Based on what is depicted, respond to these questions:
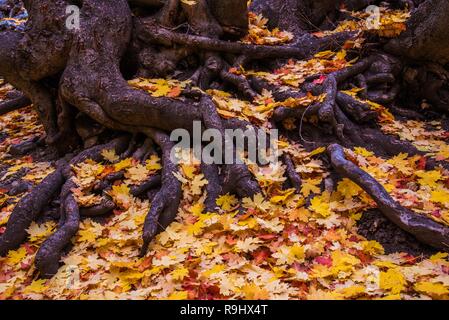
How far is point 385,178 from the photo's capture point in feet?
12.0

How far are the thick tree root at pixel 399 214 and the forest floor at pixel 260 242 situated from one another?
112mm

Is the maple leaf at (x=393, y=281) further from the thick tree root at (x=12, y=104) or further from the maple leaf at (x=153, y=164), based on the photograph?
the thick tree root at (x=12, y=104)

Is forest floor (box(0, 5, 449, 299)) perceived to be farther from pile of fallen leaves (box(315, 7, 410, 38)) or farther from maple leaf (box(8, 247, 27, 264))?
pile of fallen leaves (box(315, 7, 410, 38))

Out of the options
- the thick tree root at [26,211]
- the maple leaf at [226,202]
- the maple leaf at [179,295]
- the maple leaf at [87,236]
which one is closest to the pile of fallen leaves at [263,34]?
the maple leaf at [226,202]

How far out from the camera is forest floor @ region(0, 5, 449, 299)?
2.63 meters

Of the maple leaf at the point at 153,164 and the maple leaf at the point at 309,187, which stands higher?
the maple leaf at the point at 153,164

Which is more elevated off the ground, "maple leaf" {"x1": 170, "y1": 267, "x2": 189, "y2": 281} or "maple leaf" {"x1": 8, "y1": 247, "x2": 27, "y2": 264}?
"maple leaf" {"x1": 170, "y1": 267, "x2": 189, "y2": 281}

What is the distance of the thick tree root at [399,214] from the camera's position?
2.84 m

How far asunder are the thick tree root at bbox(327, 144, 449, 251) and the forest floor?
11 centimetres

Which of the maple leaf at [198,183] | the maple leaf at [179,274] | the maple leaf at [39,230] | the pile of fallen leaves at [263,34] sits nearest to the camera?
the maple leaf at [179,274]

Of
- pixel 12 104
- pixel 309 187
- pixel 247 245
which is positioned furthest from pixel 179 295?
pixel 12 104

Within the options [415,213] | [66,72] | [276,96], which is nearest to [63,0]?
[66,72]

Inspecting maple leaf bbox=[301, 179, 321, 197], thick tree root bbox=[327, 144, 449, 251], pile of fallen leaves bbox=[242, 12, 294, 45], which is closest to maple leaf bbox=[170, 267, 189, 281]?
maple leaf bbox=[301, 179, 321, 197]
